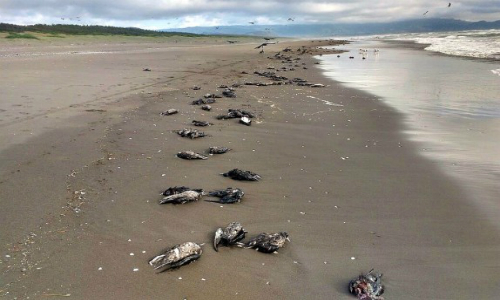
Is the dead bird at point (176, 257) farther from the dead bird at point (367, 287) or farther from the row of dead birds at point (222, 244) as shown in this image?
the dead bird at point (367, 287)

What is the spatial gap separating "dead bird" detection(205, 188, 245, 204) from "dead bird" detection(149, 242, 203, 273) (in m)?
1.72

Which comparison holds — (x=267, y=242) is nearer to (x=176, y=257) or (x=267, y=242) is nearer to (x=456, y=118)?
(x=176, y=257)

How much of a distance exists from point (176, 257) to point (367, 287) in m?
2.34

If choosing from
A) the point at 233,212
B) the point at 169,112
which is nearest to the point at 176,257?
the point at 233,212

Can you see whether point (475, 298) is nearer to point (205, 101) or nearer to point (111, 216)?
point (111, 216)

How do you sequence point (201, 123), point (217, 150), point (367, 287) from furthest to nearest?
point (201, 123) → point (217, 150) → point (367, 287)

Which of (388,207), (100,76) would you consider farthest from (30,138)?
(100,76)

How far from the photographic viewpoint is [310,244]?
5445 mm

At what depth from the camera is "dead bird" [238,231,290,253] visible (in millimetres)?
5172

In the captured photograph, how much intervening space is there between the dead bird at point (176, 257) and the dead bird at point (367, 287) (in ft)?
6.51

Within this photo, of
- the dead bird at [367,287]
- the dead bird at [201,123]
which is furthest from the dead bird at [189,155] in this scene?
the dead bird at [367,287]

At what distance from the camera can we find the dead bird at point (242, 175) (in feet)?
25.0

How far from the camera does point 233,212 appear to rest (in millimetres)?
6316

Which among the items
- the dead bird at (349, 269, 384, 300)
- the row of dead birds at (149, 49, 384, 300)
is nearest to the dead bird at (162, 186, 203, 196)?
the row of dead birds at (149, 49, 384, 300)
